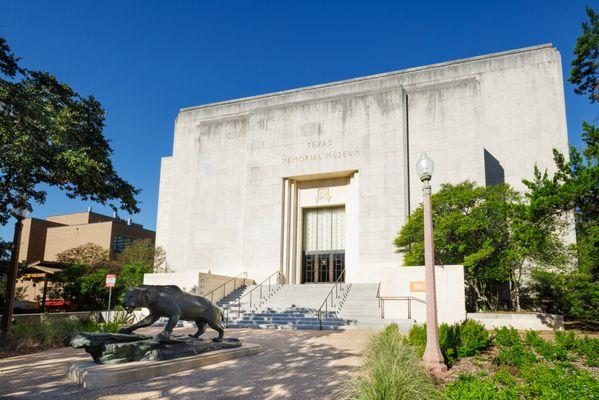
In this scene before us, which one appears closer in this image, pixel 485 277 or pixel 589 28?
pixel 589 28

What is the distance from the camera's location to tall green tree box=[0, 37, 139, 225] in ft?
41.8

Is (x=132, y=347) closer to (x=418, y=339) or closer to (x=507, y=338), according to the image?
(x=418, y=339)

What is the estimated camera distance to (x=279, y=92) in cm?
3600

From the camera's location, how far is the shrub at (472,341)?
411 inches

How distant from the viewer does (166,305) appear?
9672 mm

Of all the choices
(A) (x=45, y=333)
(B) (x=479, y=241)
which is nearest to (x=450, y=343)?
(A) (x=45, y=333)

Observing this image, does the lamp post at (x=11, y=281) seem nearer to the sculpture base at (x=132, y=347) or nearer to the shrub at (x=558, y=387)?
the sculpture base at (x=132, y=347)

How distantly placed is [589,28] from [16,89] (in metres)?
20.2

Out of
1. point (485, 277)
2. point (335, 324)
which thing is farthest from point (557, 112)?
point (335, 324)

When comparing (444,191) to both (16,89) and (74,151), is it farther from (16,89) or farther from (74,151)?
(16,89)

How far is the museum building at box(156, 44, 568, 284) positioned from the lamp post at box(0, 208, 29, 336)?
17.7m

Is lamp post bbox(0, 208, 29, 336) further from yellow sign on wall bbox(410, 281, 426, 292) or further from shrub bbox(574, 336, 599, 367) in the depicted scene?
shrub bbox(574, 336, 599, 367)

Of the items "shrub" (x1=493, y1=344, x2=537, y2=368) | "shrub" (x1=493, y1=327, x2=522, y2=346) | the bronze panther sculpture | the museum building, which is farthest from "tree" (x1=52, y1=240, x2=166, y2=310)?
"shrub" (x1=493, y1=344, x2=537, y2=368)

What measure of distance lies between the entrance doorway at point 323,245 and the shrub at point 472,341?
62.6 feet
